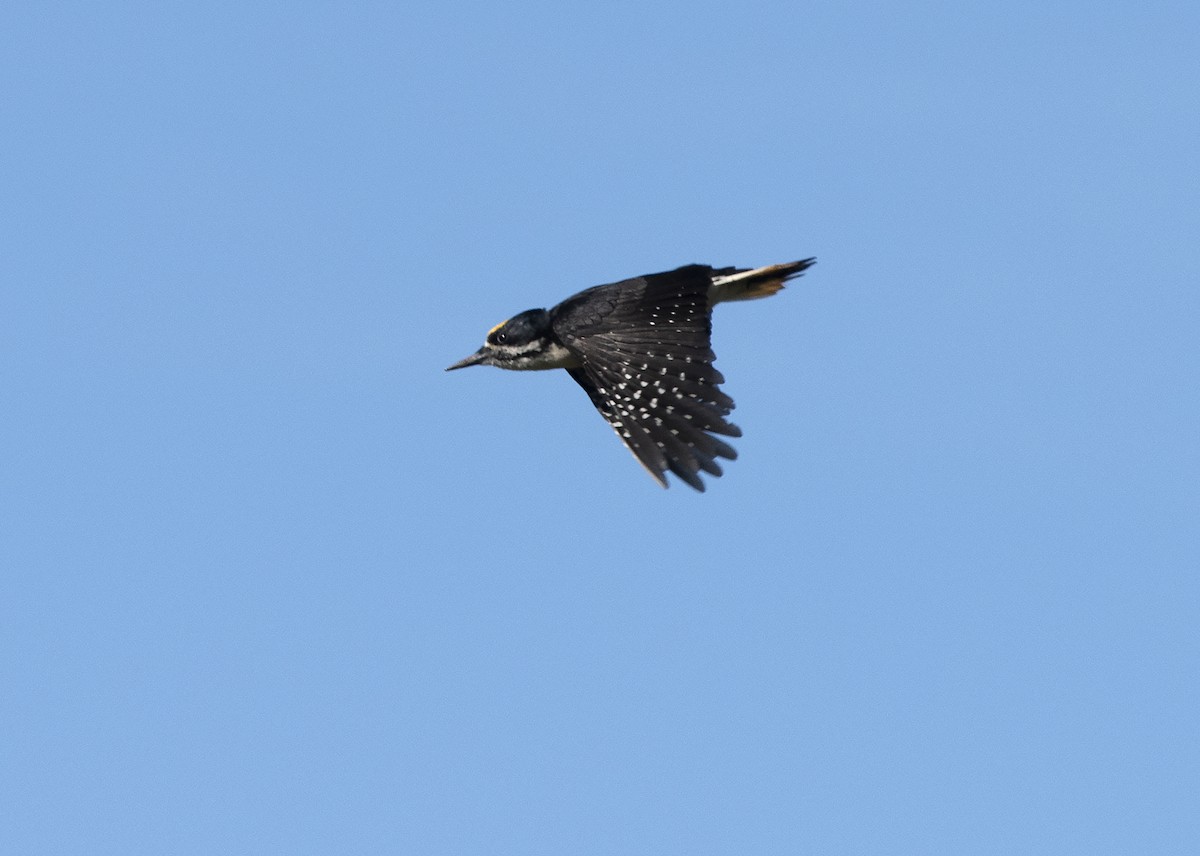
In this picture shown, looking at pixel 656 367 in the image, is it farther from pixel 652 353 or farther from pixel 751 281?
pixel 751 281

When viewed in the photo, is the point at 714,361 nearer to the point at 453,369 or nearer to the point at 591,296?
the point at 591,296

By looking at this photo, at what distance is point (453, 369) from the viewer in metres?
25.3

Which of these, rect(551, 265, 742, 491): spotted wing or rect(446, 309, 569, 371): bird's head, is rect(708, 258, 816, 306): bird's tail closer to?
rect(551, 265, 742, 491): spotted wing

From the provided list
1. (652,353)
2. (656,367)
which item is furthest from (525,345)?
(656,367)

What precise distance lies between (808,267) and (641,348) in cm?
288

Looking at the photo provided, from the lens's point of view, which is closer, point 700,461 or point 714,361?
point 700,461

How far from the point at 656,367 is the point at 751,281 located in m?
2.67

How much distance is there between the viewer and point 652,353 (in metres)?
22.0

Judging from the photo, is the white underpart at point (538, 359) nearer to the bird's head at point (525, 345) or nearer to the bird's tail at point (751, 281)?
the bird's head at point (525, 345)

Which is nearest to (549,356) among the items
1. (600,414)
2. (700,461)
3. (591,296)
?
(591,296)

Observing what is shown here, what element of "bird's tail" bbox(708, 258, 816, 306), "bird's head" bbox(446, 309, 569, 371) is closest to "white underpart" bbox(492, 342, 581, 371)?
"bird's head" bbox(446, 309, 569, 371)

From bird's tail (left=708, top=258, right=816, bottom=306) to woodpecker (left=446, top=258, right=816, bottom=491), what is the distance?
1cm

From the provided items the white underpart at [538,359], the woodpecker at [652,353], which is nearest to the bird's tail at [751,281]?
the woodpecker at [652,353]

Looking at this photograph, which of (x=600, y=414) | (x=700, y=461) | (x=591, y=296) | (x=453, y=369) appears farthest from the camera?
(x=453, y=369)
